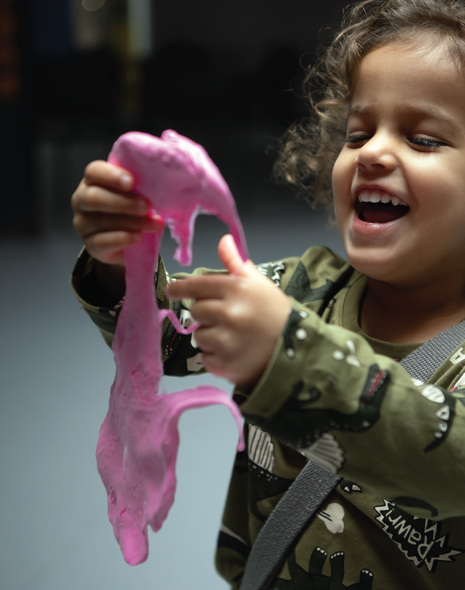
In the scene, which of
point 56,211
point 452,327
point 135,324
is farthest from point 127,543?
point 56,211

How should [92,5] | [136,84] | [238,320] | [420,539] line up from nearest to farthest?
[238,320] → [420,539] → [136,84] → [92,5]

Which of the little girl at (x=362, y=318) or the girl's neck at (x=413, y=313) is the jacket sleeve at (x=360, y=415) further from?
the girl's neck at (x=413, y=313)

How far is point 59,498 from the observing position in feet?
3.82

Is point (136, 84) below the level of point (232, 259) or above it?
below

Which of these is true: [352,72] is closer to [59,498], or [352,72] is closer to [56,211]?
[59,498]

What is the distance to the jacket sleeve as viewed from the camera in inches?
16.9

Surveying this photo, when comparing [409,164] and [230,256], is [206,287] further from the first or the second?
[409,164]

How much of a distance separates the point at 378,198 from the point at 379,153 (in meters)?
0.04

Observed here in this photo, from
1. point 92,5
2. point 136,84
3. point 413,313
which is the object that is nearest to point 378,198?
point 413,313

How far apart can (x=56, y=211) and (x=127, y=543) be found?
3080 mm

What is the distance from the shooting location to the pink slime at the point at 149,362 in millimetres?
418

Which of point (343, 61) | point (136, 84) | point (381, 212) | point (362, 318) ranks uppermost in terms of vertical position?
point (343, 61)

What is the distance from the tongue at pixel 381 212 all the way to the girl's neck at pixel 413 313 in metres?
0.09

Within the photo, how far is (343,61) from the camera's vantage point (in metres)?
0.75
